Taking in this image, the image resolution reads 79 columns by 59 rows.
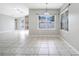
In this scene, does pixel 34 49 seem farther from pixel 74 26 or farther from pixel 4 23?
pixel 4 23

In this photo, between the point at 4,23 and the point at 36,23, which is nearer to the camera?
the point at 36,23

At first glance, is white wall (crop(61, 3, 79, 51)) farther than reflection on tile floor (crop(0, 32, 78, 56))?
Yes

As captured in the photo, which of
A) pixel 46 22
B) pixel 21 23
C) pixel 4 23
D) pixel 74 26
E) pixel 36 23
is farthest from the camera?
pixel 21 23

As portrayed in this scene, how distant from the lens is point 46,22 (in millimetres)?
12867

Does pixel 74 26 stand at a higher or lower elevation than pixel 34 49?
higher

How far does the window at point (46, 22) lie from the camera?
12648 millimetres

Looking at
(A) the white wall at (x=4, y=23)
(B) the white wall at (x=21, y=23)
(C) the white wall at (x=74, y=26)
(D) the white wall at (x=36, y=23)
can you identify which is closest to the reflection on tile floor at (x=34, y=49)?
(C) the white wall at (x=74, y=26)

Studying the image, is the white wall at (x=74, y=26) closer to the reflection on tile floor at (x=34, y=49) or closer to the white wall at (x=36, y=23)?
the reflection on tile floor at (x=34, y=49)

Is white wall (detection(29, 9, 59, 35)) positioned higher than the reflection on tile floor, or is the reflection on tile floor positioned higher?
Answer: white wall (detection(29, 9, 59, 35))

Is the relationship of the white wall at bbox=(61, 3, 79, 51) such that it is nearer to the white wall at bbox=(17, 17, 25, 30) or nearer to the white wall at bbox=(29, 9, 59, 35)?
the white wall at bbox=(29, 9, 59, 35)

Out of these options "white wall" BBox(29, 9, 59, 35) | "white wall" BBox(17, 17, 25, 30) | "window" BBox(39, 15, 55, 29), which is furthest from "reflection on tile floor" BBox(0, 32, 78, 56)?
"white wall" BBox(17, 17, 25, 30)

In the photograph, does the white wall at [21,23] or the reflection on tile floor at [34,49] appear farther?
the white wall at [21,23]

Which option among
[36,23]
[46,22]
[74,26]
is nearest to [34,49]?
[74,26]

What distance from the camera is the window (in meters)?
12.6
